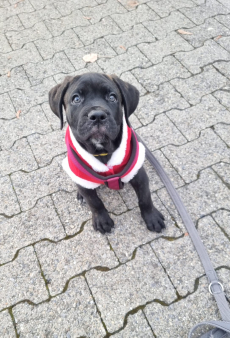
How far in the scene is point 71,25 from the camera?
16.3 ft

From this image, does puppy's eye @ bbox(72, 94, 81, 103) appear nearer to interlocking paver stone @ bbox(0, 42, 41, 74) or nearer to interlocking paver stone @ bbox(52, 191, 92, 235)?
interlocking paver stone @ bbox(52, 191, 92, 235)

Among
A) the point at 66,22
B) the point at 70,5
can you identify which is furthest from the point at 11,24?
the point at 70,5

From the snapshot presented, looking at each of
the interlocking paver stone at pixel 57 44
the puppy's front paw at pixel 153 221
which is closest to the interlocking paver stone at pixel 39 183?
Result: the puppy's front paw at pixel 153 221

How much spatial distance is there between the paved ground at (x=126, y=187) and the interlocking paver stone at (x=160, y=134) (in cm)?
2

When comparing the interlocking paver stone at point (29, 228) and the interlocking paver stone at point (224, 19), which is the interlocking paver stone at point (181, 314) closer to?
the interlocking paver stone at point (29, 228)

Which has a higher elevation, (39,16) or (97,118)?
(97,118)

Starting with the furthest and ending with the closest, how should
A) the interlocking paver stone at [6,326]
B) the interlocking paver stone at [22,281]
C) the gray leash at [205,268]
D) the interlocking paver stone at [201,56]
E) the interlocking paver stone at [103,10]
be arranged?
the interlocking paver stone at [103,10], the interlocking paver stone at [201,56], the interlocking paver stone at [22,281], the interlocking paver stone at [6,326], the gray leash at [205,268]

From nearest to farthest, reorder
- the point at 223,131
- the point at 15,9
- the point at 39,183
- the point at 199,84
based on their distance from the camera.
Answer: the point at 39,183 < the point at 223,131 < the point at 199,84 < the point at 15,9

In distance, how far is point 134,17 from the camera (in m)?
4.91

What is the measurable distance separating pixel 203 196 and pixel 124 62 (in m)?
2.38

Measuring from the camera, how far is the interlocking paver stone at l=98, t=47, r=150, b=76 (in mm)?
4176

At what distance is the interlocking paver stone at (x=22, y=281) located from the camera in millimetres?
2516

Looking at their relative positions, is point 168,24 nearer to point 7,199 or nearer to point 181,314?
point 7,199

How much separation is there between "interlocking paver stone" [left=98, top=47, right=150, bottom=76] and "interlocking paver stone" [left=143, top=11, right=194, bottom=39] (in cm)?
54
